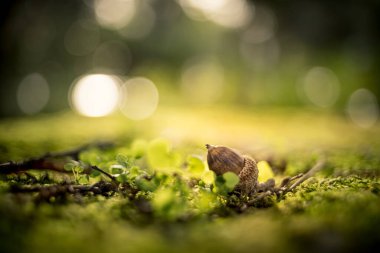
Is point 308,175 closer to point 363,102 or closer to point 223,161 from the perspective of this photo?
point 223,161

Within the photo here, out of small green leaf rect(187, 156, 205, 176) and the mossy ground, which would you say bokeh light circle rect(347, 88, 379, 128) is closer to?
the mossy ground

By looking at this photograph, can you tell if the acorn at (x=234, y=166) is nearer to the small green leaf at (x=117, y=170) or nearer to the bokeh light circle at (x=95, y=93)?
the small green leaf at (x=117, y=170)

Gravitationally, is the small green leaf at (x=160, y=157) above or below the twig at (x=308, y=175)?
above

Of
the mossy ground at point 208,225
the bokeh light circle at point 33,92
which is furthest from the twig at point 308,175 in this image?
the bokeh light circle at point 33,92

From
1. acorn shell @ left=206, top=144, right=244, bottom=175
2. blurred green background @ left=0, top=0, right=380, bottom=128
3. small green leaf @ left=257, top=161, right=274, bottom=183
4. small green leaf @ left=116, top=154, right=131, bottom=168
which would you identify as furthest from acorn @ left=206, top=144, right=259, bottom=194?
blurred green background @ left=0, top=0, right=380, bottom=128

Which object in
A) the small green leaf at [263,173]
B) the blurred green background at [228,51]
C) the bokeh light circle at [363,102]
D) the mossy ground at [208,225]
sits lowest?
the mossy ground at [208,225]

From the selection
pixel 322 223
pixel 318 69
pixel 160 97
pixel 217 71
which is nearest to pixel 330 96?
pixel 318 69
